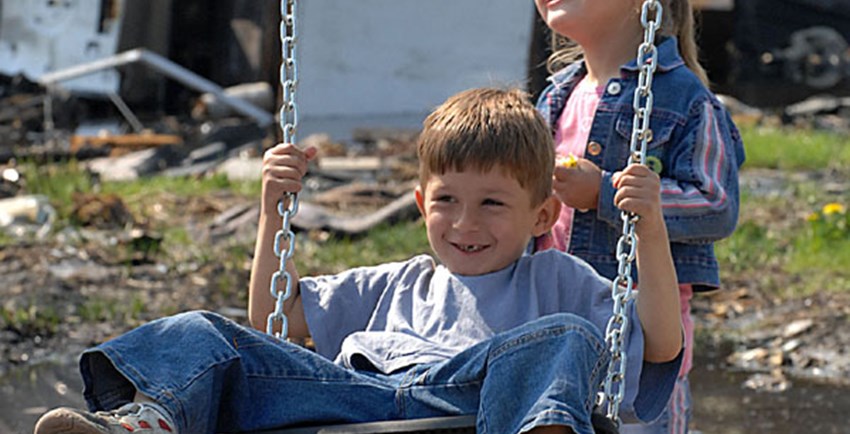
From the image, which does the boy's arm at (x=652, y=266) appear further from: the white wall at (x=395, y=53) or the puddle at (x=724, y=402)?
the white wall at (x=395, y=53)

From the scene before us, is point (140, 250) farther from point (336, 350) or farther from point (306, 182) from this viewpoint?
point (336, 350)

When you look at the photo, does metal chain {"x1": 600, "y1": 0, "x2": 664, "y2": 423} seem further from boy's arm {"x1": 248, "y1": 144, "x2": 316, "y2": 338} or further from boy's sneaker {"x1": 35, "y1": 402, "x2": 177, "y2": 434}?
boy's sneaker {"x1": 35, "y1": 402, "x2": 177, "y2": 434}

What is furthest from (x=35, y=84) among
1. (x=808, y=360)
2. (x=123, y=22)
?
(x=808, y=360)

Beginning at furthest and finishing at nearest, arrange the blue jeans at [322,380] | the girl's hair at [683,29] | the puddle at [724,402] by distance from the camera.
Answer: the puddle at [724,402] → the girl's hair at [683,29] → the blue jeans at [322,380]

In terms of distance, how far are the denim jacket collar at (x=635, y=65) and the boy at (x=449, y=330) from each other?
422mm

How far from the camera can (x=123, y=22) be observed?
639 inches

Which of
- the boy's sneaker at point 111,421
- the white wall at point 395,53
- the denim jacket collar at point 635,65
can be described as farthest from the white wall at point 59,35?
the boy's sneaker at point 111,421

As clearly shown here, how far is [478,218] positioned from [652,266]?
38cm

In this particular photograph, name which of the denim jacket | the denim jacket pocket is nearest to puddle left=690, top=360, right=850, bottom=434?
the denim jacket

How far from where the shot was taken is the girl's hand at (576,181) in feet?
10.5

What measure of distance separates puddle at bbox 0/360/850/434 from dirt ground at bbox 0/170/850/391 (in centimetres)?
12

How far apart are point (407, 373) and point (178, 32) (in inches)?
566

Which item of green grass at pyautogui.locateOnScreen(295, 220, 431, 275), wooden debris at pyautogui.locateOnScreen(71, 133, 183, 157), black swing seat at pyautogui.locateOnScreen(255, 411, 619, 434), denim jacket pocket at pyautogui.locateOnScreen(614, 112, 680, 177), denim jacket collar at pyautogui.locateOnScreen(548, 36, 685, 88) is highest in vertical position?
denim jacket collar at pyautogui.locateOnScreen(548, 36, 685, 88)

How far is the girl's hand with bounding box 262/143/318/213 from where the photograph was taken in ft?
10.3
